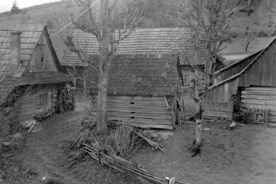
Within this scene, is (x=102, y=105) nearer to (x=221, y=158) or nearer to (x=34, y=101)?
(x=34, y=101)

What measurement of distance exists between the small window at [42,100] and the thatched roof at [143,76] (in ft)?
12.6

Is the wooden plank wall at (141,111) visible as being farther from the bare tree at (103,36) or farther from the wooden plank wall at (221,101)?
the wooden plank wall at (221,101)

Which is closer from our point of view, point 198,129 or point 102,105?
point 198,129

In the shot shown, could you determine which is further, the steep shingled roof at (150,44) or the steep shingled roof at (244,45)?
the steep shingled roof at (244,45)

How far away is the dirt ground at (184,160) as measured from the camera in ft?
39.5

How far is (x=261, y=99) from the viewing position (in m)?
17.5

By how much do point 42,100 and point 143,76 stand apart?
7.01 metres

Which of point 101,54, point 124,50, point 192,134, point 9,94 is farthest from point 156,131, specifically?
point 124,50

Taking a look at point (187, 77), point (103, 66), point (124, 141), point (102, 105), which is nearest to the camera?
point (124, 141)

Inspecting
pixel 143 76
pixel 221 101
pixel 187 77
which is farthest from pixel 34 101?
pixel 187 77

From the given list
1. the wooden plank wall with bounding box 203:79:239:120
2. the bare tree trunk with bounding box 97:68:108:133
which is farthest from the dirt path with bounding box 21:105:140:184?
the wooden plank wall with bounding box 203:79:239:120

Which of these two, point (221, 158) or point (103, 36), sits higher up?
point (103, 36)

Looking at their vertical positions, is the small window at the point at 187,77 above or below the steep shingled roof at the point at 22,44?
below

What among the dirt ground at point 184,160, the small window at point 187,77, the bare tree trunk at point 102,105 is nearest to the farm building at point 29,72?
the dirt ground at point 184,160
